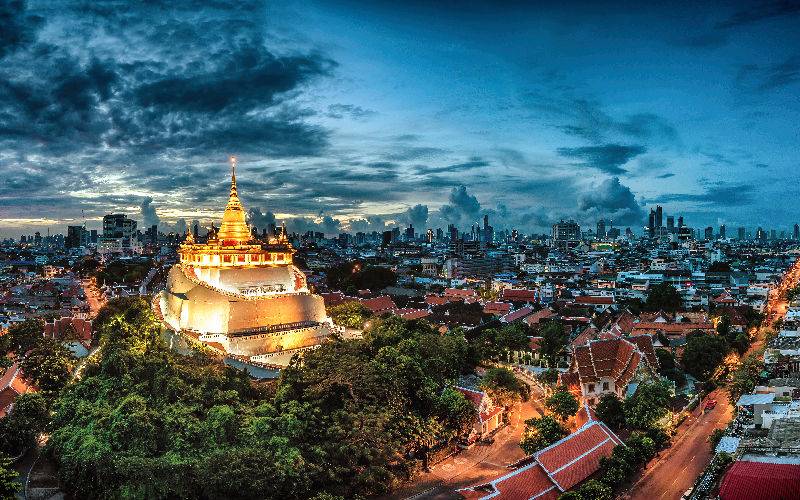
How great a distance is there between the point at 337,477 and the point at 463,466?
19.9 feet

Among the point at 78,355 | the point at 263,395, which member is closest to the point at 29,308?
the point at 78,355

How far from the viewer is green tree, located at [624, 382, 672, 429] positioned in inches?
923

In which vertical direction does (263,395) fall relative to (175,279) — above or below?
below

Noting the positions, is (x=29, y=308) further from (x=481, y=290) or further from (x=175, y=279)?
(x=481, y=290)

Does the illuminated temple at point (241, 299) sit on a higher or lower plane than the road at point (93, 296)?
higher

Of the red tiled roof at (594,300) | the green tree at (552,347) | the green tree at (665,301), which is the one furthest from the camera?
the red tiled roof at (594,300)

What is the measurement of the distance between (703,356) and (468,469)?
17.6m

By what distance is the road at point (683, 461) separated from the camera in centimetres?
1992

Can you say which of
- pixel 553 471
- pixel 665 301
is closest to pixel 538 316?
pixel 665 301

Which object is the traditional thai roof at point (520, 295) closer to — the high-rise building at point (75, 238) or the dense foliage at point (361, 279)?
the dense foliage at point (361, 279)

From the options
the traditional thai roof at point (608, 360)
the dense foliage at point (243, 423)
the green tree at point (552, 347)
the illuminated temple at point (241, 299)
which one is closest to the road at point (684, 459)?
the traditional thai roof at point (608, 360)

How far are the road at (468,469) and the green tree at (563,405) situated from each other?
1951mm

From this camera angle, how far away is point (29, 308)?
53125mm

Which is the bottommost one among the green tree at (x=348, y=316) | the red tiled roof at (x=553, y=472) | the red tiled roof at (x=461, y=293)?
the red tiled roof at (x=553, y=472)
